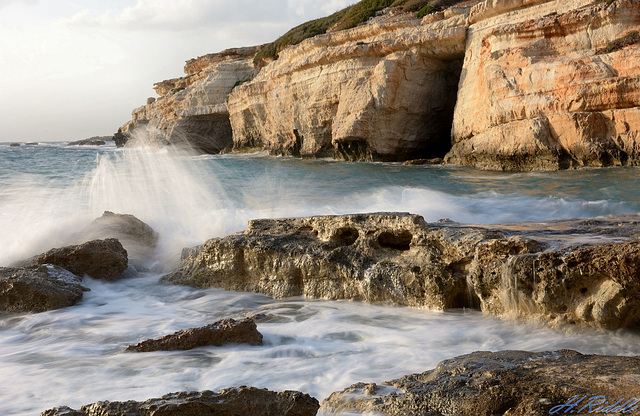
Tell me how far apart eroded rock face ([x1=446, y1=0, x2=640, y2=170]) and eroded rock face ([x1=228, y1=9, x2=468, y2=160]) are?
106 inches

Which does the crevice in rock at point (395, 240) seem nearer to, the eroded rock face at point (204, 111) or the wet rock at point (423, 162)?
the wet rock at point (423, 162)

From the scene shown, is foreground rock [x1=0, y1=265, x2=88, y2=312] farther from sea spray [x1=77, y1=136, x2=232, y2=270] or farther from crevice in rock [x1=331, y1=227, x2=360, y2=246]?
crevice in rock [x1=331, y1=227, x2=360, y2=246]

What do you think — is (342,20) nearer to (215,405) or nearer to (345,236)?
(345,236)

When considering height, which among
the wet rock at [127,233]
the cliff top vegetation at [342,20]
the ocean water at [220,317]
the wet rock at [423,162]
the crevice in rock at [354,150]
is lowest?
the ocean water at [220,317]

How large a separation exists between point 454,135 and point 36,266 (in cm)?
1409

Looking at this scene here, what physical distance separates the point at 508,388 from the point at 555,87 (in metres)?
12.8

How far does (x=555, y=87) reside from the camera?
13.5 m

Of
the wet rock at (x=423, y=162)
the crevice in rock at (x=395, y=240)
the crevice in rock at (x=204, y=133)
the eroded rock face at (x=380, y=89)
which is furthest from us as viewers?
the crevice in rock at (x=204, y=133)

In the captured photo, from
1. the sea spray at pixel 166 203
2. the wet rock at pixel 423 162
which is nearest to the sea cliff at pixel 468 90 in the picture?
the wet rock at pixel 423 162

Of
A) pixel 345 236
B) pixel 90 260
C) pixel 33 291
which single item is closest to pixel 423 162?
pixel 345 236

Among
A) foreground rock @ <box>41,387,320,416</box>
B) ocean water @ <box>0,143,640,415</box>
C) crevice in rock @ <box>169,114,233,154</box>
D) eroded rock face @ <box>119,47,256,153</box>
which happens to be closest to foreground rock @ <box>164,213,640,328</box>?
ocean water @ <box>0,143,640,415</box>

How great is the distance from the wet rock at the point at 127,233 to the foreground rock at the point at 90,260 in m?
0.89

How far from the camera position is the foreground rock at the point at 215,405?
7.50 ft

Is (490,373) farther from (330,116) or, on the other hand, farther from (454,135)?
(330,116)
